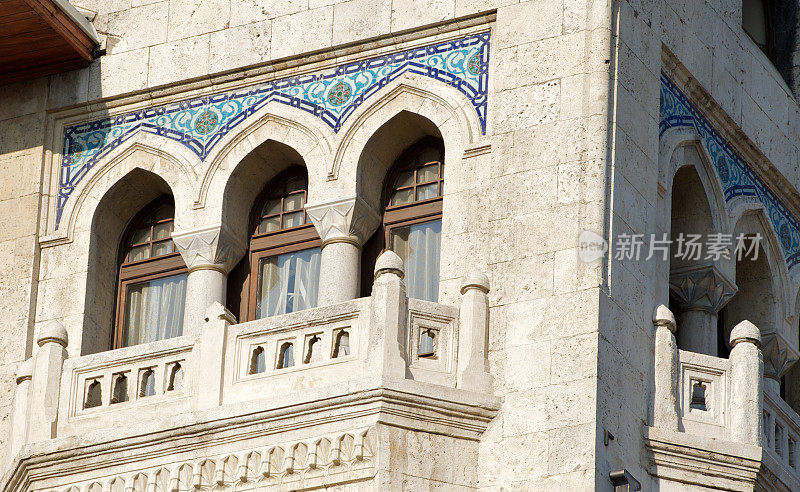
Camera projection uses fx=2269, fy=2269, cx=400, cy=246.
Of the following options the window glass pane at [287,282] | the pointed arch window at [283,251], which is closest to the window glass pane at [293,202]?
the pointed arch window at [283,251]

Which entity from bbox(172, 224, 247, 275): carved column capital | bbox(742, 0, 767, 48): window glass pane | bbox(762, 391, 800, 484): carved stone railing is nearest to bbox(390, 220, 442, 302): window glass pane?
bbox(172, 224, 247, 275): carved column capital

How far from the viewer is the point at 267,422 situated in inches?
704

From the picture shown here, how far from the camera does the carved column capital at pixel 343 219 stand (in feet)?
64.3

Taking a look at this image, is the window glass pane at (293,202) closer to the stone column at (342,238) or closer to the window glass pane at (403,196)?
the stone column at (342,238)

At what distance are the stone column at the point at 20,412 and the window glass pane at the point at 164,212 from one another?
92.1 inches

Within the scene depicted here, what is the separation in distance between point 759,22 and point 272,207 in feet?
19.6

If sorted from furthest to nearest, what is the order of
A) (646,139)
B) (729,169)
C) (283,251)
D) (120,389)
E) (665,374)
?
(729,169)
(283,251)
(646,139)
(120,389)
(665,374)

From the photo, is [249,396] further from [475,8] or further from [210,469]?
[475,8]

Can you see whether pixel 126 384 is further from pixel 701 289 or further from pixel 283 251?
pixel 701 289

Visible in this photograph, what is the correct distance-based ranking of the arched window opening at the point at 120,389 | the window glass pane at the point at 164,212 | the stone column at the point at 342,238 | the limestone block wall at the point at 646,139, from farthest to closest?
the window glass pane at the point at 164,212
the stone column at the point at 342,238
the arched window opening at the point at 120,389
the limestone block wall at the point at 646,139

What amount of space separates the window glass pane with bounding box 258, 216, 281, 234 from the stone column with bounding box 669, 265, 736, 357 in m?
3.66

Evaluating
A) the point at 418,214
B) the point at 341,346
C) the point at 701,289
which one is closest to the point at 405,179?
the point at 418,214

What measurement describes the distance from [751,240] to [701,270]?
106 centimetres

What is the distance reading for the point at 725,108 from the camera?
829 inches
